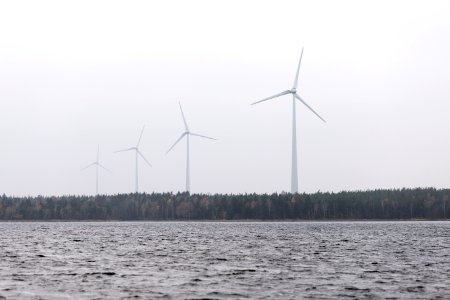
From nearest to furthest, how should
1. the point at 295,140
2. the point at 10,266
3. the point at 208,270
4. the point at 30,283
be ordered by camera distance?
the point at 30,283
the point at 208,270
the point at 10,266
the point at 295,140

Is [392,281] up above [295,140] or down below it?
below

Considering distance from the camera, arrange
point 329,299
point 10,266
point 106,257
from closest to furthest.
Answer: point 329,299, point 10,266, point 106,257

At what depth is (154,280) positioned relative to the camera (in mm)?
49062

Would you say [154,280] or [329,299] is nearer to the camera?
[329,299]

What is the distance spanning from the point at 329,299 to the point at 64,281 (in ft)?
60.9

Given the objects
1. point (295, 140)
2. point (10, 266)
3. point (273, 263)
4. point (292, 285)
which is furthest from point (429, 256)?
point (295, 140)

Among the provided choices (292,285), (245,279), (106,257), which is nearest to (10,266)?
(106,257)

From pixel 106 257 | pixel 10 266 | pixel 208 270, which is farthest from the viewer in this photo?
pixel 106 257

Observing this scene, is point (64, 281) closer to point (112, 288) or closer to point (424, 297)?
point (112, 288)

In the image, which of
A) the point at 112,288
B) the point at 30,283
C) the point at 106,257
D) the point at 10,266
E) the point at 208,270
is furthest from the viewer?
the point at 106,257

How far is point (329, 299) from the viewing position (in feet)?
126

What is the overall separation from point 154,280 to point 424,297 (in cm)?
1808

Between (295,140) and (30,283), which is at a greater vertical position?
(295,140)

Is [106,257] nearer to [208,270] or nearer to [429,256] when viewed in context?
[208,270]
